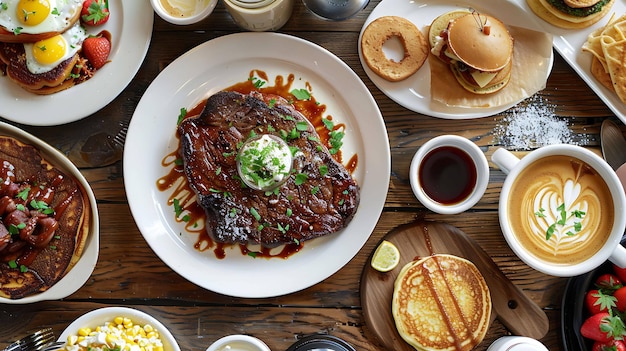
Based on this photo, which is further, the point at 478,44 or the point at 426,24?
the point at 426,24

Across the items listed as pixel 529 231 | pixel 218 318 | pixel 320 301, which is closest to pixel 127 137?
pixel 218 318

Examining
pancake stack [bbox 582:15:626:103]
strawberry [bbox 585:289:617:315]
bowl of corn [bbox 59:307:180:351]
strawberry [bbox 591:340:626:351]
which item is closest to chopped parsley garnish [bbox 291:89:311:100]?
bowl of corn [bbox 59:307:180:351]

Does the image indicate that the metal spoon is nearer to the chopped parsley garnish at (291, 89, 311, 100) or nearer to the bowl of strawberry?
the chopped parsley garnish at (291, 89, 311, 100)

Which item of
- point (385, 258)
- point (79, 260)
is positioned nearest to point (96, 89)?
point (79, 260)

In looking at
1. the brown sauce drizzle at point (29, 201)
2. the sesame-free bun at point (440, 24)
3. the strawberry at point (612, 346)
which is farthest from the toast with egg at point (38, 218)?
the strawberry at point (612, 346)

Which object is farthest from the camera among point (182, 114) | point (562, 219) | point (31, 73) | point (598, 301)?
point (182, 114)

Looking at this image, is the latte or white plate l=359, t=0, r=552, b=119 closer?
the latte

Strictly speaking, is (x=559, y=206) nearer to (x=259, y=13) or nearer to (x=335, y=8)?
(x=335, y=8)
